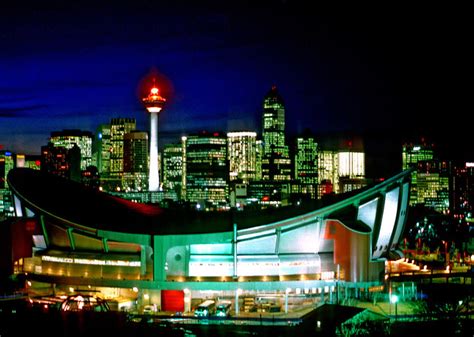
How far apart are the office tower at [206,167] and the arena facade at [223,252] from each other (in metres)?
122

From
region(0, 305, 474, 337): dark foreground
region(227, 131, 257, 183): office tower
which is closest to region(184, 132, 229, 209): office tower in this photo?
region(227, 131, 257, 183): office tower

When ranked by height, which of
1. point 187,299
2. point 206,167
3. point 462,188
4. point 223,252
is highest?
point 206,167

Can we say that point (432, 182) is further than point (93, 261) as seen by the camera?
Yes

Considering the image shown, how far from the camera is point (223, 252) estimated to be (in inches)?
1566

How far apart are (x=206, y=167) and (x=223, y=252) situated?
432 feet

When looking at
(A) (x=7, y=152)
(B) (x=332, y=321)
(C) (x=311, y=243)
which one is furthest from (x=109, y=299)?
(A) (x=7, y=152)

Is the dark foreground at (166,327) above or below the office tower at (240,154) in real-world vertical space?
below

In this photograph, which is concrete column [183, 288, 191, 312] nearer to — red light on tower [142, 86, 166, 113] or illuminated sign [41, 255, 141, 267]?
illuminated sign [41, 255, 141, 267]

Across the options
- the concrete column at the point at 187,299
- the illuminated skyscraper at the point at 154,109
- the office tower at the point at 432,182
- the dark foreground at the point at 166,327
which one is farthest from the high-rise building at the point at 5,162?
the dark foreground at the point at 166,327

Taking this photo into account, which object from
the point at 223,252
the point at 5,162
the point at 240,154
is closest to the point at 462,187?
the point at 240,154

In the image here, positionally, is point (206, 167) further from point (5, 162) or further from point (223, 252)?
point (223, 252)

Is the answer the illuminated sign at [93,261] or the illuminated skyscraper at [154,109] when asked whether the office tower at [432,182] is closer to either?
the illuminated skyscraper at [154,109]

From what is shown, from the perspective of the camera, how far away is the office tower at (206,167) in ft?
550

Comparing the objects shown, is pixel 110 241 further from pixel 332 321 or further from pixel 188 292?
pixel 332 321
